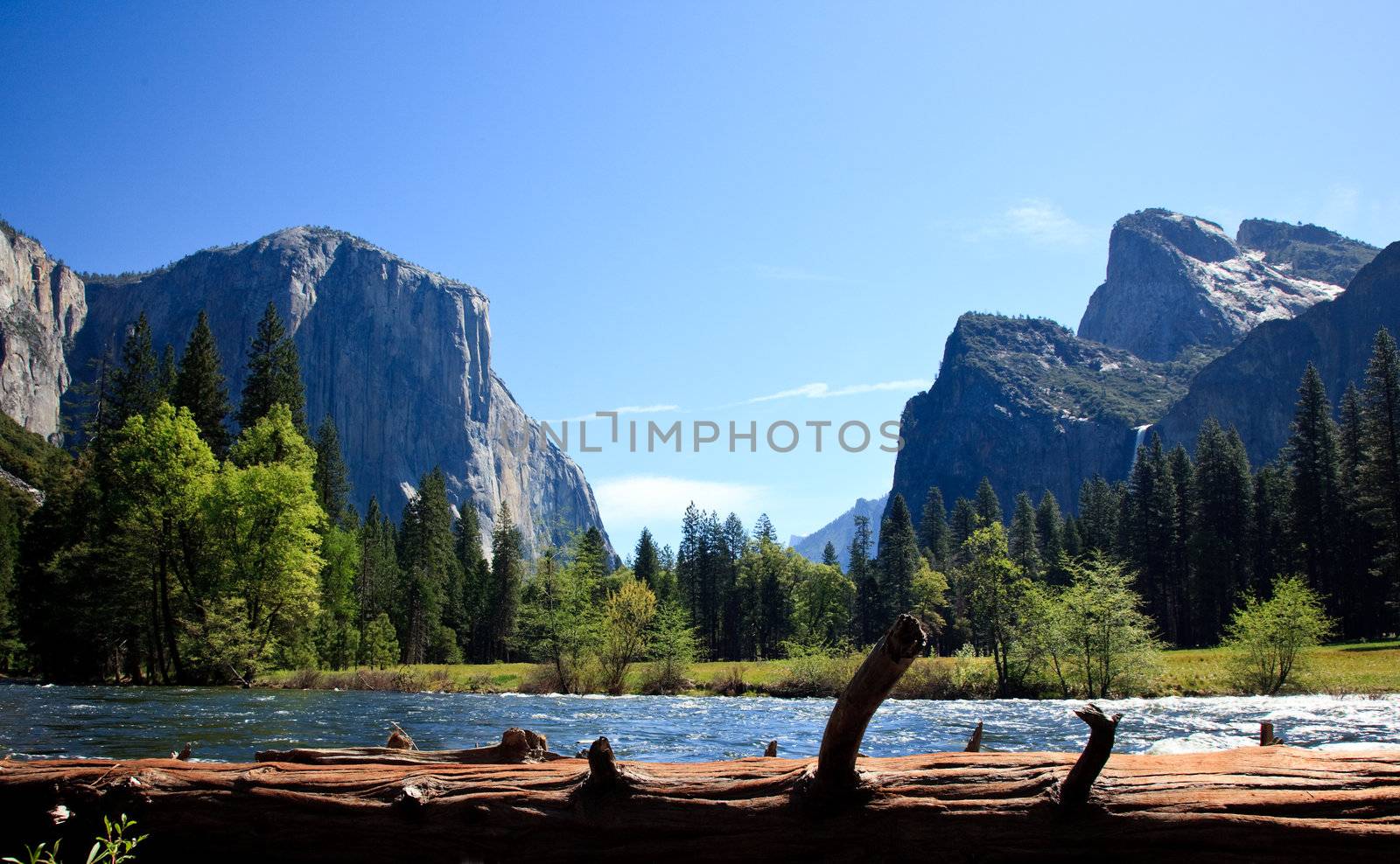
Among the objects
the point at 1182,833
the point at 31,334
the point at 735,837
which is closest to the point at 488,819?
the point at 735,837

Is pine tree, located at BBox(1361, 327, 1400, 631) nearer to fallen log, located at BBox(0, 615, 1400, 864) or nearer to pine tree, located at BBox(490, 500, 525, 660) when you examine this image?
fallen log, located at BBox(0, 615, 1400, 864)

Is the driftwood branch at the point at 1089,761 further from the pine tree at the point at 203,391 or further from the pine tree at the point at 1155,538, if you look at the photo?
the pine tree at the point at 1155,538

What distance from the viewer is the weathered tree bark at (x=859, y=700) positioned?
336cm

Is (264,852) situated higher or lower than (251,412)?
lower

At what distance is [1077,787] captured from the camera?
376 cm

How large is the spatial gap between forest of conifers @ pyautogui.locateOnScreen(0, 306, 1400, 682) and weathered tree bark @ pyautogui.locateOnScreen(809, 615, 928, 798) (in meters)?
34.0

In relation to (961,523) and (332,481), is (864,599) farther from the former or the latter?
(332,481)

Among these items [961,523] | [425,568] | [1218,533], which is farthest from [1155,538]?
[425,568]

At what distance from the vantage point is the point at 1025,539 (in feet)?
305

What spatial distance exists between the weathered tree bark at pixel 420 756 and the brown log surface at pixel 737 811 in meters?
0.18

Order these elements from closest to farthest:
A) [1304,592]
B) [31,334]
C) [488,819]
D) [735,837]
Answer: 1. [735,837]
2. [488,819]
3. [1304,592]
4. [31,334]

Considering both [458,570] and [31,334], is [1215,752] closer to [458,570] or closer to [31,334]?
[458,570]

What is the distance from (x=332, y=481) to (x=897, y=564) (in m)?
55.9

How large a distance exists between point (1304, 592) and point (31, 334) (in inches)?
8459
